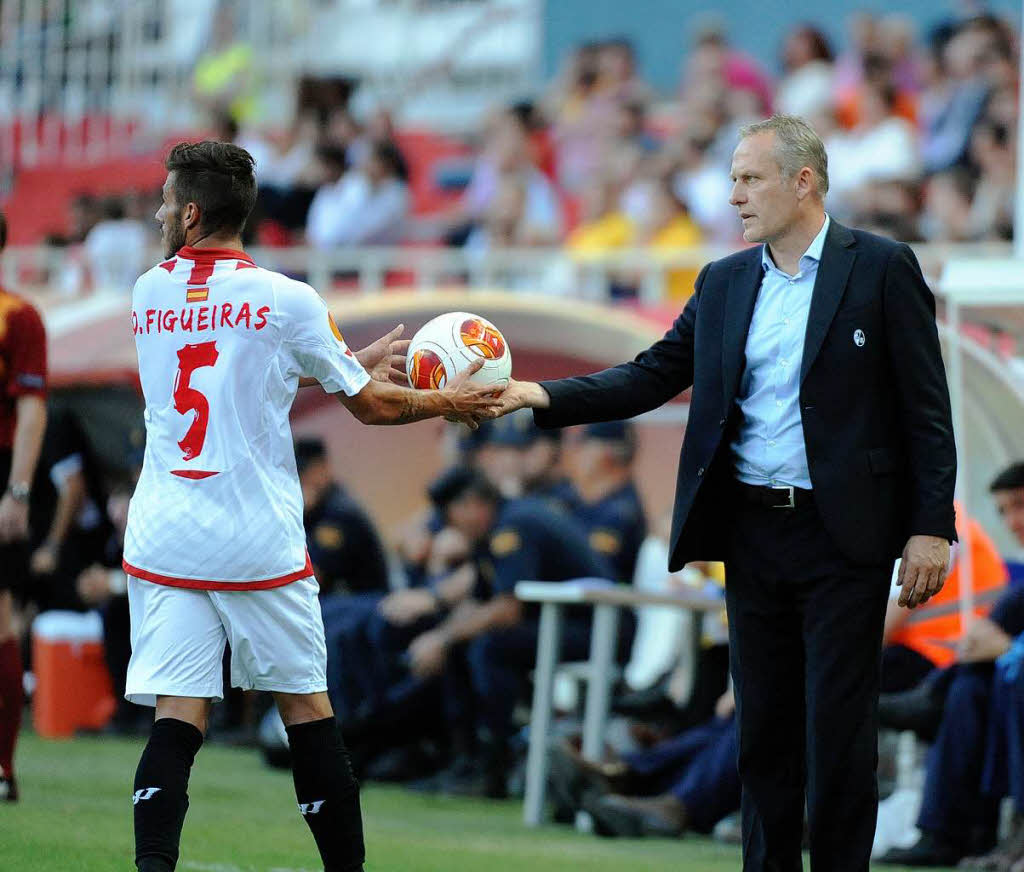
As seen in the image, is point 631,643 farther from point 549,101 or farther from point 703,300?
point 549,101

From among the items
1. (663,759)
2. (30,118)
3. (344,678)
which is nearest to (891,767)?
(663,759)

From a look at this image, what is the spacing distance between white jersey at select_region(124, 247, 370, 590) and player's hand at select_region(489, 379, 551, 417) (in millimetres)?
613

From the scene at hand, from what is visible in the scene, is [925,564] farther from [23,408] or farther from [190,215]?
[23,408]

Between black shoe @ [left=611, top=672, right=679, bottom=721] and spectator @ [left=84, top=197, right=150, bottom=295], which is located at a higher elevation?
spectator @ [left=84, top=197, right=150, bottom=295]

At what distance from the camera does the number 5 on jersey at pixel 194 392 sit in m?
5.12

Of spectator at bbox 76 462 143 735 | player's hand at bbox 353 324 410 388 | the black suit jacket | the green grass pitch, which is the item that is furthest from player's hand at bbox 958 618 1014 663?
spectator at bbox 76 462 143 735

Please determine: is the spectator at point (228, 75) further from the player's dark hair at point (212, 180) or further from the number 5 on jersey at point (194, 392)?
the number 5 on jersey at point (194, 392)

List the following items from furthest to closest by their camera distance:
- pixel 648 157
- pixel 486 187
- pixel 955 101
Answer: pixel 486 187 < pixel 648 157 < pixel 955 101

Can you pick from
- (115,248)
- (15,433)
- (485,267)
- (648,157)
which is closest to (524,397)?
(15,433)

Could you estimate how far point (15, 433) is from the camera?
733cm

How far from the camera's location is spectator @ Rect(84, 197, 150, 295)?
1573 cm

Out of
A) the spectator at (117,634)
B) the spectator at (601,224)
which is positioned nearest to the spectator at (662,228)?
the spectator at (601,224)

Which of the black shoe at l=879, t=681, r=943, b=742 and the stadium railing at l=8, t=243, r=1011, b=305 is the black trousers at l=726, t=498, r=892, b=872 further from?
the stadium railing at l=8, t=243, r=1011, b=305

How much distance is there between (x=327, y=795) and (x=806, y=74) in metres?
11.5
